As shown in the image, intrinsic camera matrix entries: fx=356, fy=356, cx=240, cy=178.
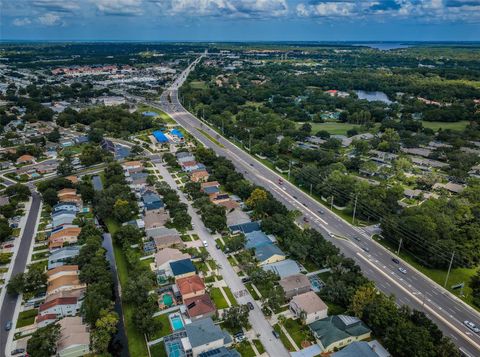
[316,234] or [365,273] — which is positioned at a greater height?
[316,234]

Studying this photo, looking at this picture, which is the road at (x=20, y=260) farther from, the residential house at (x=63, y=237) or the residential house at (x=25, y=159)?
the residential house at (x=25, y=159)

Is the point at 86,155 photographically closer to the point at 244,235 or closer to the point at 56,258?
the point at 56,258

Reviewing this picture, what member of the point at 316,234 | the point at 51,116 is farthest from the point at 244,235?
the point at 51,116

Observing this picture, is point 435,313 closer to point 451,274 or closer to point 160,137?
point 451,274

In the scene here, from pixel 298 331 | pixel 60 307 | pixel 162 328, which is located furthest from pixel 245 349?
pixel 60 307

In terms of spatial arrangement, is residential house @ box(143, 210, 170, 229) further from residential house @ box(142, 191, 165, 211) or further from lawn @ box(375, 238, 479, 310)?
lawn @ box(375, 238, 479, 310)

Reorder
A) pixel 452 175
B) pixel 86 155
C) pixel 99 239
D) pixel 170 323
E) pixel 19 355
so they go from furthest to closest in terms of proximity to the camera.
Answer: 1. pixel 86 155
2. pixel 452 175
3. pixel 99 239
4. pixel 170 323
5. pixel 19 355

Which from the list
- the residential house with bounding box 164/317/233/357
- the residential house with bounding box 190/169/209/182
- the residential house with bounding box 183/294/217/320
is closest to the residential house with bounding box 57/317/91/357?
the residential house with bounding box 164/317/233/357
